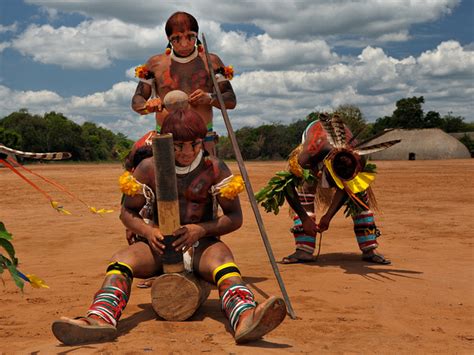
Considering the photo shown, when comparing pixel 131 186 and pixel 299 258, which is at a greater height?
pixel 131 186

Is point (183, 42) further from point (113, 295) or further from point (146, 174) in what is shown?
point (113, 295)

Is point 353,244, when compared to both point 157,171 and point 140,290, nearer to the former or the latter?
point 140,290

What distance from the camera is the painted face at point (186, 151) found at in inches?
155

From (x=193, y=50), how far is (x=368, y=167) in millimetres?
2369

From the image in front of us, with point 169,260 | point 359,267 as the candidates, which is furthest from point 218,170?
point 359,267

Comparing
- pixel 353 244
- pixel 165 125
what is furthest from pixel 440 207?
pixel 165 125

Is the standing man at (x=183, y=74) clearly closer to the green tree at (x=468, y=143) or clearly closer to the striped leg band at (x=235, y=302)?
the striped leg band at (x=235, y=302)

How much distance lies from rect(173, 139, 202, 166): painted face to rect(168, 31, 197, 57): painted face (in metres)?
1.19

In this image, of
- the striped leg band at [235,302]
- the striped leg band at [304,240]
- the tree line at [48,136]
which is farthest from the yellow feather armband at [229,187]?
the tree line at [48,136]

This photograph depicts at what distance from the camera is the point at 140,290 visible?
5.09m

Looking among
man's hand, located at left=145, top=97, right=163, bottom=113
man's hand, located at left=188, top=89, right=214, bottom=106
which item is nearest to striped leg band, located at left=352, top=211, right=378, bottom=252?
man's hand, located at left=188, top=89, right=214, bottom=106

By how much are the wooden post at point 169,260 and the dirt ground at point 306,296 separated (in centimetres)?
12

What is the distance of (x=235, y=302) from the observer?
3537 mm

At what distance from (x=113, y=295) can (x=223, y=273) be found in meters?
0.73
